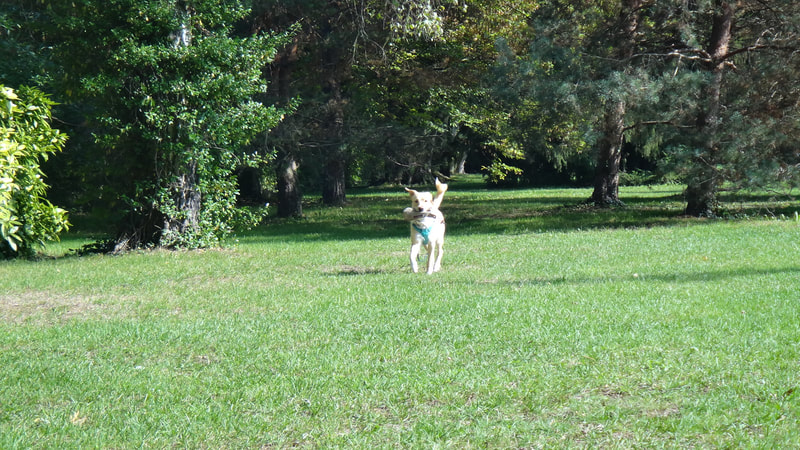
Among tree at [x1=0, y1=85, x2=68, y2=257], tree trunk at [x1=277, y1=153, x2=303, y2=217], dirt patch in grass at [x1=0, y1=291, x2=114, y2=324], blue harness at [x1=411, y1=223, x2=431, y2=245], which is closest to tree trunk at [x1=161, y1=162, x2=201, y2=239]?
dirt patch in grass at [x1=0, y1=291, x2=114, y2=324]

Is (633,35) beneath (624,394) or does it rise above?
above

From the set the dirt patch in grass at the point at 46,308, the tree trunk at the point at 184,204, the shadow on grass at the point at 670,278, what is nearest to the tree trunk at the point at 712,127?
the shadow on grass at the point at 670,278

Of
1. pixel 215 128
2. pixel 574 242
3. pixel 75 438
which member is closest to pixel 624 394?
pixel 75 438

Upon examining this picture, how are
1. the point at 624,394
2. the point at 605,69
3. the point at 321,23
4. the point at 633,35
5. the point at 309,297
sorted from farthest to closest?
1. the point at 321,23
2. the point at 633,35
3. the point at 605,69
4. the point at 309,297
5. the point at 624,394

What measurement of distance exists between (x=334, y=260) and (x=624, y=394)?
370 inches

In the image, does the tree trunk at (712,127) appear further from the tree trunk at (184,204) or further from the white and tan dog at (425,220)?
the tree trunk at (184,204)

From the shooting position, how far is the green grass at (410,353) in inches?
196

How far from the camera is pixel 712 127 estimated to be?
758 inches

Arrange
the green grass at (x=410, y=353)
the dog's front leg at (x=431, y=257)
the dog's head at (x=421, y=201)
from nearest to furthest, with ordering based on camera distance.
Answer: the green grass at (x=410, y=353), the dog's head at (x=421, y=201), the dog's front leg at (x=431, y=257)

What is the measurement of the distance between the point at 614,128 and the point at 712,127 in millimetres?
2790

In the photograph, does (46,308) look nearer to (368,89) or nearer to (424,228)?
(424,228)

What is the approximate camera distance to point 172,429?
5004 mm

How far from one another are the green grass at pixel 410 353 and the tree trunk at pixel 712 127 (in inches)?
217

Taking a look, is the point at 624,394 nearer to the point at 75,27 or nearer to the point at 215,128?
the point at 215,128
